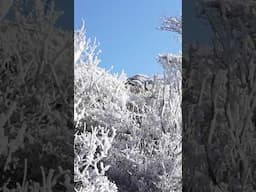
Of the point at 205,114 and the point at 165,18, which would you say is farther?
the point at 165,18

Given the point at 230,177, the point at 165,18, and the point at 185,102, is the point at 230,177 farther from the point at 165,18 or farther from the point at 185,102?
the point at 165,18

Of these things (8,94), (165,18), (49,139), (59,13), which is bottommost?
(49,139)

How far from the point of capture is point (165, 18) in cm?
359

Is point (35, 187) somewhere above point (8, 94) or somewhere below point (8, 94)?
below

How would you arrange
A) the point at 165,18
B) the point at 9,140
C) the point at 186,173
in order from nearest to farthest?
the point at 9,140
the point at 186,173
the point at 165,18

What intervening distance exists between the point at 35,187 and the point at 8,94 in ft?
0.71

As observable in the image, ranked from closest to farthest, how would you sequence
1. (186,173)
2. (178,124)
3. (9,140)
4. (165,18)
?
(9,140) < (186,173) < (178,124) < (165,18)

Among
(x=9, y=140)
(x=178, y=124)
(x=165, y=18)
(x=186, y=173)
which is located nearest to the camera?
(x=9, y=140)

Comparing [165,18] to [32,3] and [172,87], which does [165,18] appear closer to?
[172,87]

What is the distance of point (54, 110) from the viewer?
1.00 m

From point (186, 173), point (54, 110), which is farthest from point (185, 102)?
point (54, 110)

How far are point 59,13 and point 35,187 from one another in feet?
1.36

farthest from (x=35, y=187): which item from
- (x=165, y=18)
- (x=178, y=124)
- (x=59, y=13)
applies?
(x=165, y=18)

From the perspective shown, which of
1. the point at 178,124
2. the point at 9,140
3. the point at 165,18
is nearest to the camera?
the point at 9,140
